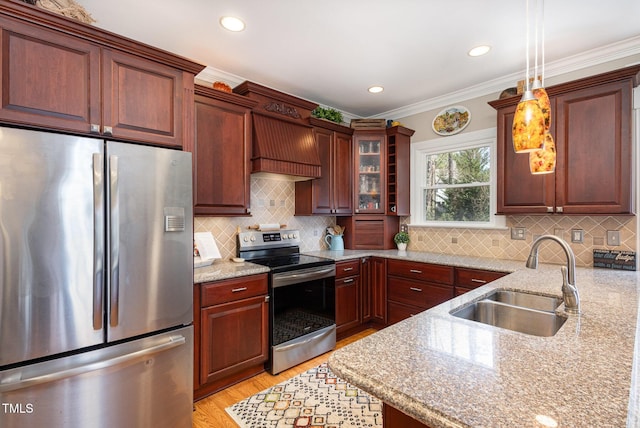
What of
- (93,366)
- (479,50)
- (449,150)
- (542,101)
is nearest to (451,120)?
(449,150)

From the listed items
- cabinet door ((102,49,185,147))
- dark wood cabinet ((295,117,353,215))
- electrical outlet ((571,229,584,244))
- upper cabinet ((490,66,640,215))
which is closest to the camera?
cabinet door ((102,49,185,147))

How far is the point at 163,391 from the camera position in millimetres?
1780

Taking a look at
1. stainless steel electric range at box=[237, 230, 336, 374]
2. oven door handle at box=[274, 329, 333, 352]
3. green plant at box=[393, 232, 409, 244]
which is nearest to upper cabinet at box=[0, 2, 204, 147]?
stainless steel electric range at box=[237, 230, 336, 374]

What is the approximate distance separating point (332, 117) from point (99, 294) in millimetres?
2754

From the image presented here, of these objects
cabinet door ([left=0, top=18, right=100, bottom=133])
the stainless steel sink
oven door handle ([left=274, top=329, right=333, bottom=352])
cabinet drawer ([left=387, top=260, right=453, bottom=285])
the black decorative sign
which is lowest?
oven door handle ([left=274, top=329, right=333, bottom=352])

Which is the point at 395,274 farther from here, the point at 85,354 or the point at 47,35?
the point at 47,35

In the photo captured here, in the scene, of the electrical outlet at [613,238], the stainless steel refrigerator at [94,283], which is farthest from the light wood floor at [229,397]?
the electrical outlet at [613,238]

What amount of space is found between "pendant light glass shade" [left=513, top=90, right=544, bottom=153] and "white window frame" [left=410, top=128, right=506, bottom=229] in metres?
1.89

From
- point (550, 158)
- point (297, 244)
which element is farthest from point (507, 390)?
point (297, 244)

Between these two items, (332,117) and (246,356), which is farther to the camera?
(332,117)

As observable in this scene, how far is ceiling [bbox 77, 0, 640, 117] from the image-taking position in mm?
1971

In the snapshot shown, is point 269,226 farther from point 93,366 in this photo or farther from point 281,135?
point 93,366

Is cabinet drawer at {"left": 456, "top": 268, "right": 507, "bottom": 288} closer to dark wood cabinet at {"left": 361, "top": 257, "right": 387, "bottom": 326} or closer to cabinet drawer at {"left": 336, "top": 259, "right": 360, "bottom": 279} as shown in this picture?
dark wood cabinet at {"left": 361, "top": 257, "right": 387, "bottom": 326}

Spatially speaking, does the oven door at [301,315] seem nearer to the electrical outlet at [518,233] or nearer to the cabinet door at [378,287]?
the cabinet door at [378,287]
